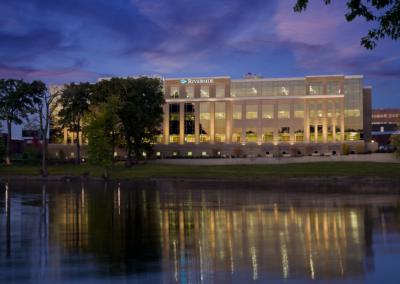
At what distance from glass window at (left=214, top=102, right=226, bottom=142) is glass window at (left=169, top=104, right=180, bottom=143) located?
1067 centimetres

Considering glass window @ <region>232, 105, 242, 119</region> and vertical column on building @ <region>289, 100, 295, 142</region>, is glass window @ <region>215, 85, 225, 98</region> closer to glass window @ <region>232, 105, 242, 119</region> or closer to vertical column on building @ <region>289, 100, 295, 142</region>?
glass window @ <region>232, 105, 242, 119</region>

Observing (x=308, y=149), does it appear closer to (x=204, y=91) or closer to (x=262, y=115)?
(x=262, y=115)

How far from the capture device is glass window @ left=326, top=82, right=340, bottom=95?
101m

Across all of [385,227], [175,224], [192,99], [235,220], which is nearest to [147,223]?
[175,224]

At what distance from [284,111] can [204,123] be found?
2209 cm

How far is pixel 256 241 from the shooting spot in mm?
12594

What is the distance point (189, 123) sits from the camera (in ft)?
346

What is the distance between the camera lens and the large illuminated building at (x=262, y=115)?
100 metres

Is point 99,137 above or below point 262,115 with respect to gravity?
below

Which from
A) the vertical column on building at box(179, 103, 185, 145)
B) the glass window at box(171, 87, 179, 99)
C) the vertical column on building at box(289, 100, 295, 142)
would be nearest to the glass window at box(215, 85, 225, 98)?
the vertical column on building at box(179, 103, 185, 145)

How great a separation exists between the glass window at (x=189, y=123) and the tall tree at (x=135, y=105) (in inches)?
1206

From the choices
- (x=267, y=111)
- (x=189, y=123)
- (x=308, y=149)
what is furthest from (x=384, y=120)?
(x=189, y=123)

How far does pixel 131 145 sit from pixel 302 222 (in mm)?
55474

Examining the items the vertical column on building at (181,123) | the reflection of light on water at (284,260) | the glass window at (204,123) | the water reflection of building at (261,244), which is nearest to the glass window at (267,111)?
the glass window at (204,123)
